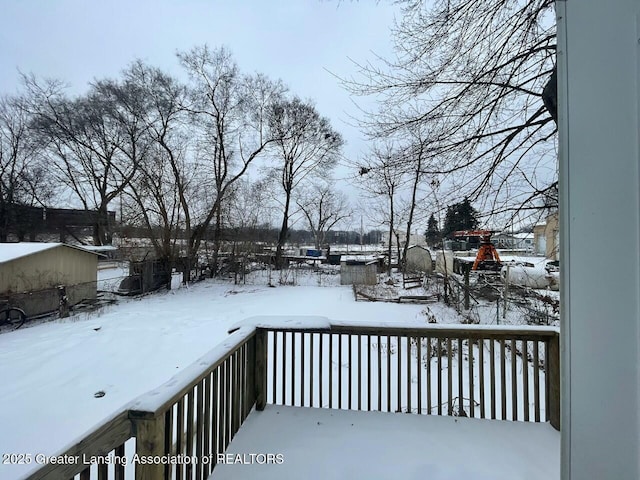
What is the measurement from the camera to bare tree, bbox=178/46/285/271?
431 inches

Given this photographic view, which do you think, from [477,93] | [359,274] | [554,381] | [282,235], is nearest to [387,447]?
[554,381]

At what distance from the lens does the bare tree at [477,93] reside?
2.51 m

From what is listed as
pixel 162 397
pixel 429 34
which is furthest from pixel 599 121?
pixel 429 34

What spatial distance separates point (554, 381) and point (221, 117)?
498 inches

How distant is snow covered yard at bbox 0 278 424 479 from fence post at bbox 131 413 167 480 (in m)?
0.32


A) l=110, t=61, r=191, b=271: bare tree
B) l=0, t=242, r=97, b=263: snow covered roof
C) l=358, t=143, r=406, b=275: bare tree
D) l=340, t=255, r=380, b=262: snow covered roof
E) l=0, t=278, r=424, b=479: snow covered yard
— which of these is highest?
l=110, t=61, r=191, b=271: bare tree

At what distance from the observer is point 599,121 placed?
1.82 ft

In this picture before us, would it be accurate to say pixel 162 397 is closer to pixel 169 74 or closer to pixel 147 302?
pixel 147 302

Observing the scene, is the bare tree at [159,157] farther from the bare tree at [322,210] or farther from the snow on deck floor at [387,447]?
the snow on deck floor at [387,447]

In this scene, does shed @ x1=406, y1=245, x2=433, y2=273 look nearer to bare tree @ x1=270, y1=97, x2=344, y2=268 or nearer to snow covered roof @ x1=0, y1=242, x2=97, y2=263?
bare tree @ x1=270, y1=97, x2=344, y2=268

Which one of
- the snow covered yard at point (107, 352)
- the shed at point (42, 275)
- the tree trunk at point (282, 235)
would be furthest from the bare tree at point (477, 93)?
the tree trunk at point (282, 235)

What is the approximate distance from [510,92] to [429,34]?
98cm

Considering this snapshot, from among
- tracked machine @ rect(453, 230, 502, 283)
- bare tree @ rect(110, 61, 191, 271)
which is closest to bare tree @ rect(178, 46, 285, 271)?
bare tree @ rect(110, 61, 191, 271)

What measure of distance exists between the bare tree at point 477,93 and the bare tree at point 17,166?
15.1 m
